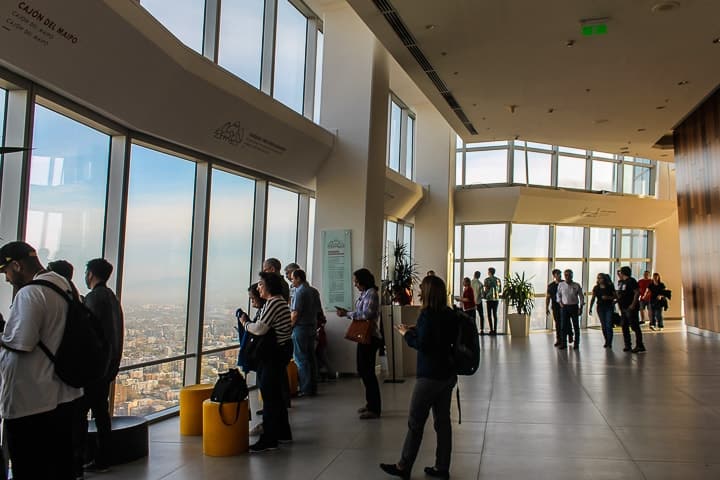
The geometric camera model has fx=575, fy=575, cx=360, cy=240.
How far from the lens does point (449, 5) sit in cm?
721

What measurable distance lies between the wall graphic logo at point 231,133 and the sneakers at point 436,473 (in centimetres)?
463

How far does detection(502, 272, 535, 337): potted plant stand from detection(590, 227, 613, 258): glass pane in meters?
4.95

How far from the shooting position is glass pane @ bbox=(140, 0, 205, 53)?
6.25 metres

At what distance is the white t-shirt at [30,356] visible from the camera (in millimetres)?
2811

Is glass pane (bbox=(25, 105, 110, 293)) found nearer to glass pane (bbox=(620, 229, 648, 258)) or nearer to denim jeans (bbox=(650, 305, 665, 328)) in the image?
denim jeans (bbox=(650, 305, 665, 328))

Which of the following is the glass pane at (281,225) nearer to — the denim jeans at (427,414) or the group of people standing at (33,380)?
the denim jeans at (427,414)

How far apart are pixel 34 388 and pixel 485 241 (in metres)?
17.3

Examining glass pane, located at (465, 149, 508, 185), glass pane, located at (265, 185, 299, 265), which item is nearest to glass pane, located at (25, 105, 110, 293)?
glass pane, located at (265, 185, 299, 265)

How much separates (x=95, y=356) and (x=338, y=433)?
3.04 m

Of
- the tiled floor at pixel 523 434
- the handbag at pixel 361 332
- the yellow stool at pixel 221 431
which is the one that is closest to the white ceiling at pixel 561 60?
the handbag at pixel 361 332

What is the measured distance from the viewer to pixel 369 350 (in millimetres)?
6242

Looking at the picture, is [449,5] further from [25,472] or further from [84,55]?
[25,472]

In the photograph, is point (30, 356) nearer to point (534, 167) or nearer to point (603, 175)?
point (534, 167)

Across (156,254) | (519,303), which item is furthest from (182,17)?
(519,303)
